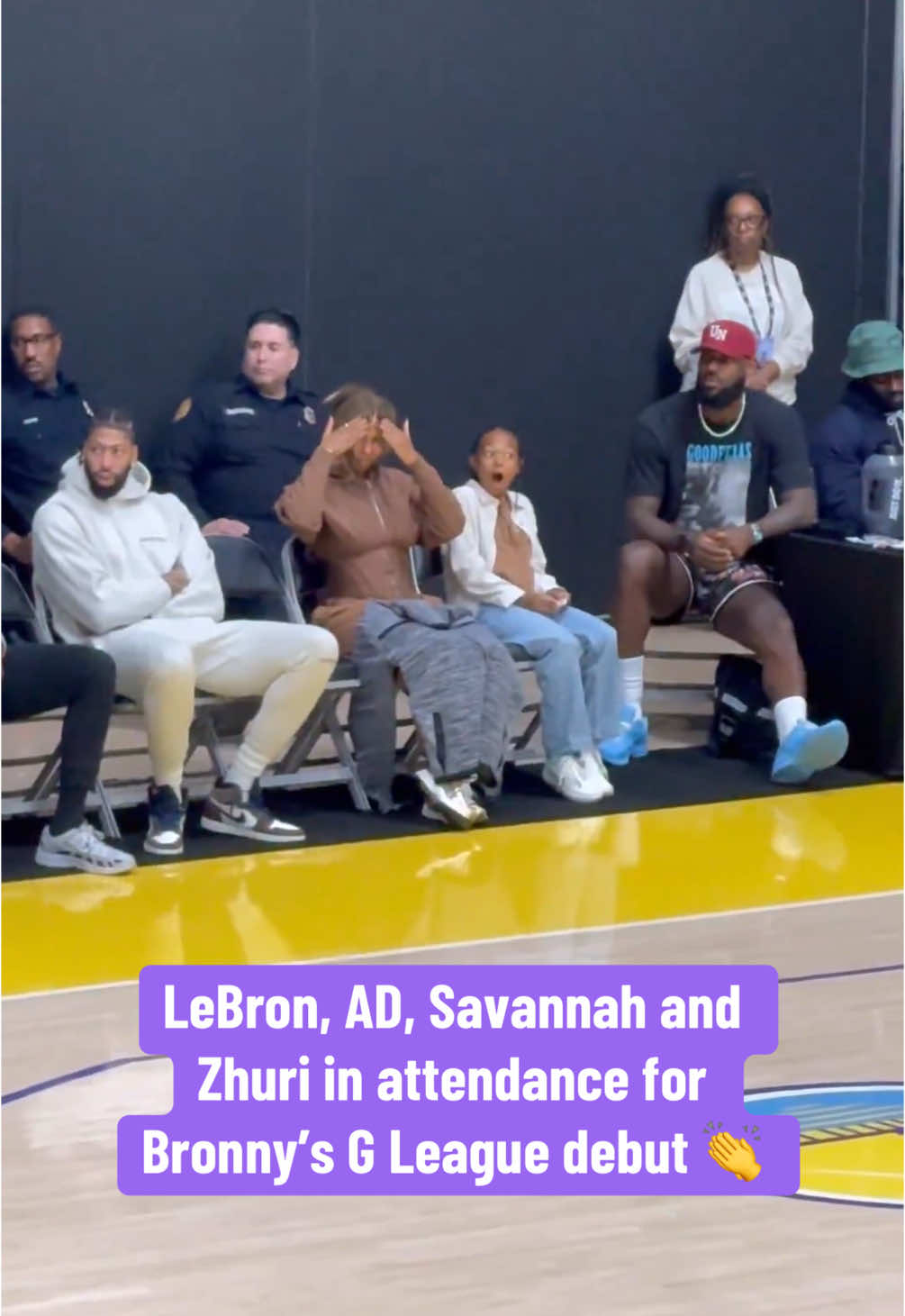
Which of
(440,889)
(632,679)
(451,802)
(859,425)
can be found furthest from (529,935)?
(859,425)

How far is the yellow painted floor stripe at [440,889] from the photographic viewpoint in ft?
15.3

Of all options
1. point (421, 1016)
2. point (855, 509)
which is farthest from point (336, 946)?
point (855, 509)

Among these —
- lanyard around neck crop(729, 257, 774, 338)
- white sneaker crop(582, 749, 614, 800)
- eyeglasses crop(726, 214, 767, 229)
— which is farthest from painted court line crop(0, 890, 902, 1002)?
eyeglasses crop(726, 214, 767, 229)

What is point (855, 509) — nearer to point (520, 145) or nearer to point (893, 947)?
point (520, 145)

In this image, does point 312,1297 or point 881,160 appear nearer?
point 312,1297

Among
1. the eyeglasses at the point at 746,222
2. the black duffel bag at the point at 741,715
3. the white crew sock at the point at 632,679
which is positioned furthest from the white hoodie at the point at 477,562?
the eyeglasses at the point at 746,222

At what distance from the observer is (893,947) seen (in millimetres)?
4715

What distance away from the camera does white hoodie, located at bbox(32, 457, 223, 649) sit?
17.6ft

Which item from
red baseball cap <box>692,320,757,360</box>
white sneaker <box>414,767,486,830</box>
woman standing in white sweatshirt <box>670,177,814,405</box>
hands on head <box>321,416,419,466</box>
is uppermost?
woman standing in white sweatshirt <box>670,177,814,405</box>

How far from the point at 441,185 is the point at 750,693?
233 centimetres

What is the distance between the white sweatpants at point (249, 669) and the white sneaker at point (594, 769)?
82cm

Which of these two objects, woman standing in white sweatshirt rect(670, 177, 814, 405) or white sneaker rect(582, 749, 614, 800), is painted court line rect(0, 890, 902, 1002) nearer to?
white sneaker rect(582, 749, 614, 800)

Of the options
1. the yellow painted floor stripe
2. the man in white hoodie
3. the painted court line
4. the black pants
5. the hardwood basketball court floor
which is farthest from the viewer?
→ the man in white hoodie

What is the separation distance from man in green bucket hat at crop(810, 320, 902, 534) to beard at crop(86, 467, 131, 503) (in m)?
2.38
